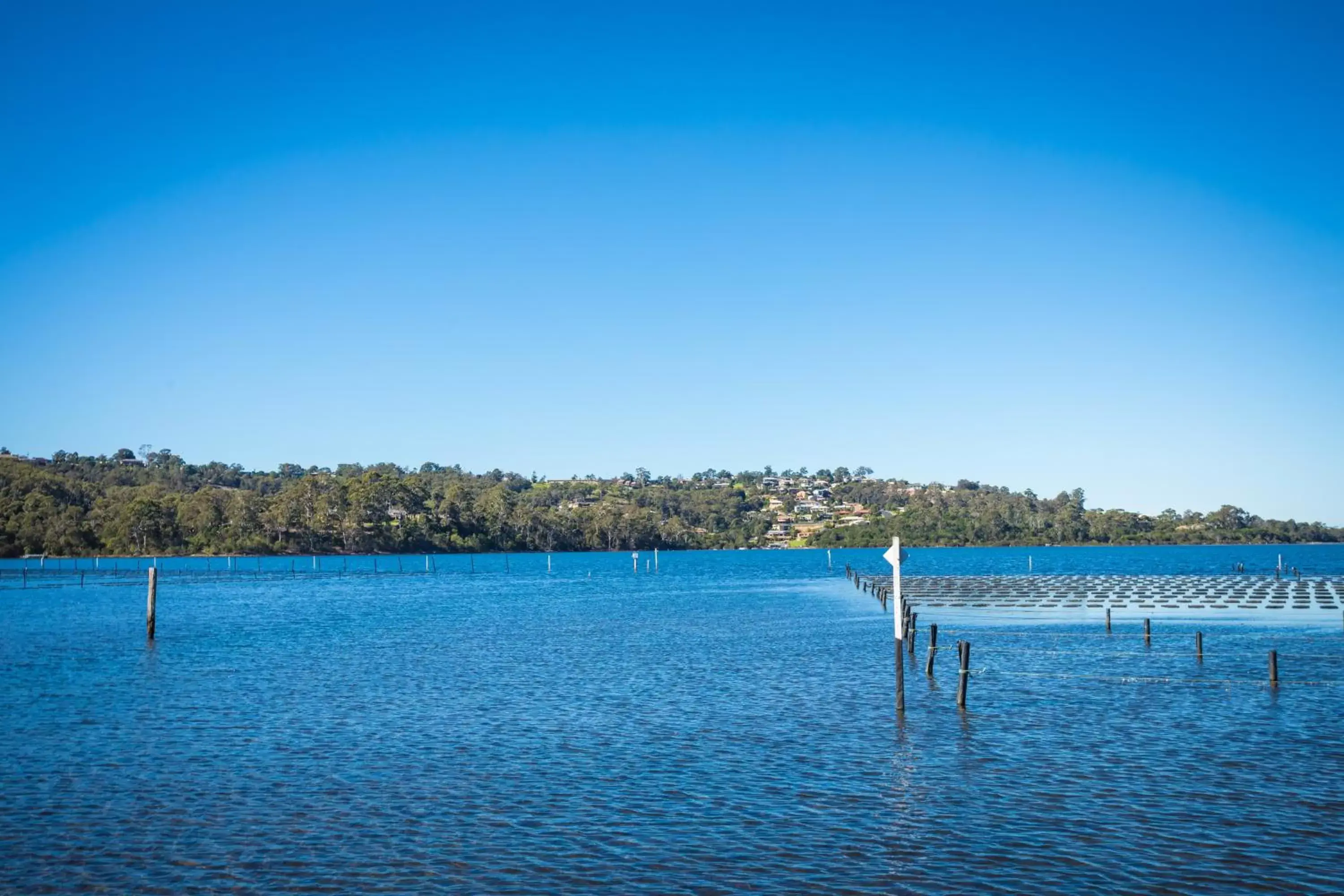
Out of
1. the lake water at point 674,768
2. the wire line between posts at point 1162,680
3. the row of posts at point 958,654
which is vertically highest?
the row of posts at point 958,654

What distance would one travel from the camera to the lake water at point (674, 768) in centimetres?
1441

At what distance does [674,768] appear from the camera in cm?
2022

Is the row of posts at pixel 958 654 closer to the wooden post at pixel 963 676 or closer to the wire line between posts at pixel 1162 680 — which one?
the wooden post at pixel 963 676

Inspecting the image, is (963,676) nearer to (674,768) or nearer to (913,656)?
(674,768)

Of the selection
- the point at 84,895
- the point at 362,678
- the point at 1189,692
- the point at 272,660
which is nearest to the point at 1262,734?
the point at 1189,692

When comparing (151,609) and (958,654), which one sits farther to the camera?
(151,609)

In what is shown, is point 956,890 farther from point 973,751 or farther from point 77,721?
point 77,721

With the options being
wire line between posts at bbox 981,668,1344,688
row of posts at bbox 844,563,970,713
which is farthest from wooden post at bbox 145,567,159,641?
wire line between posts at bbox 981,668,1344,688

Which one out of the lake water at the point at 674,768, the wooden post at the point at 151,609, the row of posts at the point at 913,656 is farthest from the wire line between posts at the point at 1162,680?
the wooden post at the point at 151,609

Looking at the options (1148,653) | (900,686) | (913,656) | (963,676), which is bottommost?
(913,656)

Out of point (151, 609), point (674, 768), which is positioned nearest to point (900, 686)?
point (674, 768)

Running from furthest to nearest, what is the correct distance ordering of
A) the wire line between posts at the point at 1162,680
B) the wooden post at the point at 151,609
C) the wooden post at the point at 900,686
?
the wooden post at the point at 151,609 → the wire line between posts at the point at 1162,680 → the wooden post at the point at 900,686

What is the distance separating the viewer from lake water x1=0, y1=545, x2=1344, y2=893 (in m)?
14.4

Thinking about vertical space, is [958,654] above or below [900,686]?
below
